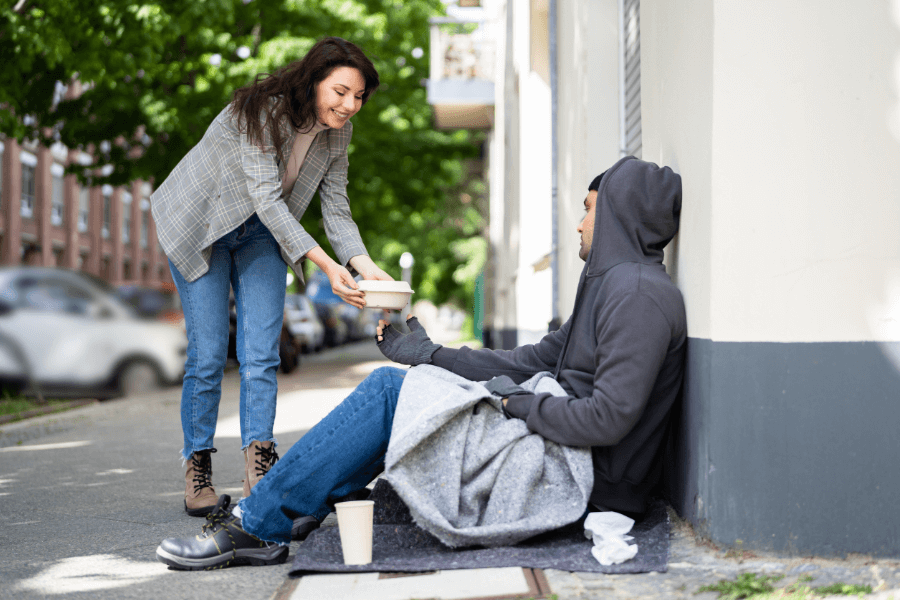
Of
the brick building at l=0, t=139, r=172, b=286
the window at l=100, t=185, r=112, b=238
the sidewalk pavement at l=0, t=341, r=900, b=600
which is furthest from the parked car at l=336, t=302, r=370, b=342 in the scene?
the sidewalk pavement at l=0, t=341, r=900, b=600

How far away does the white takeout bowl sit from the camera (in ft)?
10.4

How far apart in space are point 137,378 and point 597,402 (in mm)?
8534

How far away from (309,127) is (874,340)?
2.39 meters

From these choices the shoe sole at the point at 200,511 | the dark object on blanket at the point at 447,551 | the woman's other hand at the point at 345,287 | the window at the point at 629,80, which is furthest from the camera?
the window at the point at 629,80

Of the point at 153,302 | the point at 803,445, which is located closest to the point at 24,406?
the point at 153,302

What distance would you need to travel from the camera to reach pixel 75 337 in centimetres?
936

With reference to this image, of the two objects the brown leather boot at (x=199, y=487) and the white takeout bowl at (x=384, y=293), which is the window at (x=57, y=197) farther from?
the white takeout bowl at (x=384, y=293)

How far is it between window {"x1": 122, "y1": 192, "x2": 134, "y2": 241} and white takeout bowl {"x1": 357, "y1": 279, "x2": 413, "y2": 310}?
122ft

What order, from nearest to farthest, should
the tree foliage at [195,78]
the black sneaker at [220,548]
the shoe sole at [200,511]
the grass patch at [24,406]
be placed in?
1. the black sneaker at [220,548]
2. the shoe sole at [200,511]
3. the grass patch at [24,406]
4. the tree foliage at [195,78]

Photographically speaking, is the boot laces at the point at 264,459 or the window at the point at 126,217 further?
the window at the point at 126,217

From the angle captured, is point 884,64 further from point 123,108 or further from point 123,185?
point 123,185

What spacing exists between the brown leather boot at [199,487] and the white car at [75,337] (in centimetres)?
553

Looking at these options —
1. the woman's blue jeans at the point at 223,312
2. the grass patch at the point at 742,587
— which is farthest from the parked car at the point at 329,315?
the grass patch at the point at 742,587

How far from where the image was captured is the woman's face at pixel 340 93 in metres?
3.58
